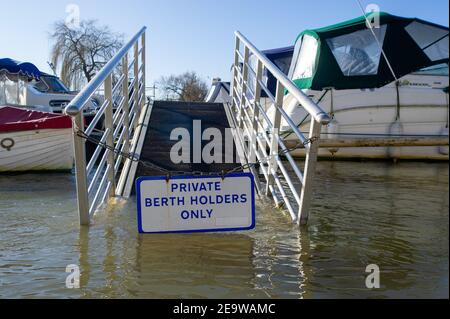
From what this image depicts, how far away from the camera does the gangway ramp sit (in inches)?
238

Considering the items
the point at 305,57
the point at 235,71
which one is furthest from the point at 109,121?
the point at 305,57

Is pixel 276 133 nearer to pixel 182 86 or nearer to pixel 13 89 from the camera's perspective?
pixel 13 89

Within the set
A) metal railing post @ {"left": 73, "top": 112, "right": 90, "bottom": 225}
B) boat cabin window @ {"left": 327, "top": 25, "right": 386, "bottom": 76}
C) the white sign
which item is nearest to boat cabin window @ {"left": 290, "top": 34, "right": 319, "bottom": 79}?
boat cabin window @ {"left": 327, "top": 25, "right": 386, "bottom": 76}

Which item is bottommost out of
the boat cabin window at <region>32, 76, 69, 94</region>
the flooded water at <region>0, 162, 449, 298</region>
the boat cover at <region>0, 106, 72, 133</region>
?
the flooded water at <region>0, 162, 449, 298</region>

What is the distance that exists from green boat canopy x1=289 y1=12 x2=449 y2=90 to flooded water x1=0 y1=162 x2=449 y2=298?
8.14m

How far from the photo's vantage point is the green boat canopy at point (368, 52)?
1270cm

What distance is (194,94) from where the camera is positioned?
51531mm

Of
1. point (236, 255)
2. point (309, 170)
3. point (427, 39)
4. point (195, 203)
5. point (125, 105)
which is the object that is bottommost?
point (236, 255)

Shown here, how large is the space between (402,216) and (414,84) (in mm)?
9824

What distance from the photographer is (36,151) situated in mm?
9727

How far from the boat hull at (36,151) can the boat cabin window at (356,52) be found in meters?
7.54

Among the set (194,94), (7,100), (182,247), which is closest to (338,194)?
(182,247)

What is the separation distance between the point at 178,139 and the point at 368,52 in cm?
817

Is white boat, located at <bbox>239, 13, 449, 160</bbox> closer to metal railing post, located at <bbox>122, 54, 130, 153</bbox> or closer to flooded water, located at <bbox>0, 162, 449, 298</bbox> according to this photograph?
metal railing post, located at <bbox>122, 54, 130, 153</bbox>
